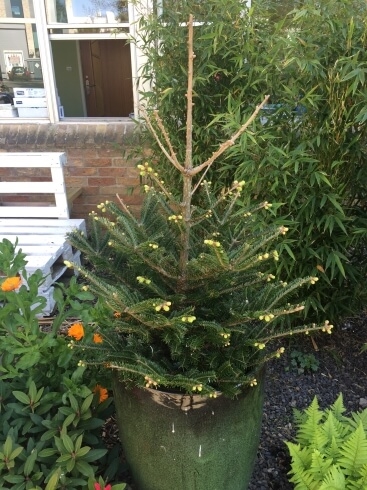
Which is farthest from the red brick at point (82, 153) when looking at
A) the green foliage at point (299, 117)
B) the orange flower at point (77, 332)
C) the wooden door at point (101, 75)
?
the orange flower at point (77, 332)

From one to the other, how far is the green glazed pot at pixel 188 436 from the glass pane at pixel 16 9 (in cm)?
342

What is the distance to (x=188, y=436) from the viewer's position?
4.68 ft

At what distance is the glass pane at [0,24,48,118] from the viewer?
3.90m

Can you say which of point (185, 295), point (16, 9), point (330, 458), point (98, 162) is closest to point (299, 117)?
point (185, 295)

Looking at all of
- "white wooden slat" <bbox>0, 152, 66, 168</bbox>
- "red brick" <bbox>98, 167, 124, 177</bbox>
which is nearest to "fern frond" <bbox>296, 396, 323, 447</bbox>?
"white wooden slat" <bbox>0, 152, 66, 168</bbox>

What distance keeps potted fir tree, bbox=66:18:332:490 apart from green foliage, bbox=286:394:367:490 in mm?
183

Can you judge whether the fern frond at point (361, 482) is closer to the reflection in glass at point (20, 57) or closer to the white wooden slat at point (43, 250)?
the white wooden slat at point (43, 250)

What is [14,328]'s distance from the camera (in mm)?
1793

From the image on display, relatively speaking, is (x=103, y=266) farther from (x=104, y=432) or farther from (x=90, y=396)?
(x=104, y=432)

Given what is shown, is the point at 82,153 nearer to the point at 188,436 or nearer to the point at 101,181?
Answer: the point at 101,181

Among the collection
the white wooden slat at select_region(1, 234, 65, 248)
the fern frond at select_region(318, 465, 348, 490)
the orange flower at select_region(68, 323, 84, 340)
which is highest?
the orange flower at select_region(68, 323, 84, 340)

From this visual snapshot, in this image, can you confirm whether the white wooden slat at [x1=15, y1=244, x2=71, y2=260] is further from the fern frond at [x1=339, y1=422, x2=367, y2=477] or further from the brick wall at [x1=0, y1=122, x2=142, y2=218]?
the fern frond at [x1=339, y1=422, x2=367, y2=477]

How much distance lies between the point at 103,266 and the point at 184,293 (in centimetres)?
30

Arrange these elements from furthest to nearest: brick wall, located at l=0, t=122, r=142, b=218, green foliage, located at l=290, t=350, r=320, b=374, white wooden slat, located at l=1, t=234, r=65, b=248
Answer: brick wall, located at l=0, t=122, r=142, b=218 → white wooden slat, located at l=1, t=234, r=65, b=248 → green foliage, located at l=290, t=350, r=320, b=374
